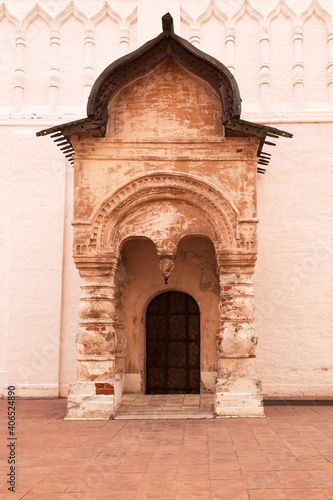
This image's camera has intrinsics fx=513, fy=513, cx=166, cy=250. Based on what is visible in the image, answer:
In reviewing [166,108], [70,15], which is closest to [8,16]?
[70,15]

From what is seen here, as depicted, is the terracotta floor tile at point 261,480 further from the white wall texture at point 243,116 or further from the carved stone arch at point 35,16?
the carved stone arch at point 35,16

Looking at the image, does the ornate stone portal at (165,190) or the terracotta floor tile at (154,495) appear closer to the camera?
the terracotta floor tile at (154,495)

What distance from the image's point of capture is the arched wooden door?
28.2 ft

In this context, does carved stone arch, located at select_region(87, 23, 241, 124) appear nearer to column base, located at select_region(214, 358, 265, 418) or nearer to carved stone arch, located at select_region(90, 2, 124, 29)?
carved stone arch, located at select_region(90, 2, 124, 29)

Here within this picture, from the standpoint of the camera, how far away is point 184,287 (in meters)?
8.59

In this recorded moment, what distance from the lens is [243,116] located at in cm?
894

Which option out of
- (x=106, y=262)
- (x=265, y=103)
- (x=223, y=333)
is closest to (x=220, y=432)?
(x=223, y=333)

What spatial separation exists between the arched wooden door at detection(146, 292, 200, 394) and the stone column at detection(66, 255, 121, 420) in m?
1.74

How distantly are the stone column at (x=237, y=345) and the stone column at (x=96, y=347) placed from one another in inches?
55.3

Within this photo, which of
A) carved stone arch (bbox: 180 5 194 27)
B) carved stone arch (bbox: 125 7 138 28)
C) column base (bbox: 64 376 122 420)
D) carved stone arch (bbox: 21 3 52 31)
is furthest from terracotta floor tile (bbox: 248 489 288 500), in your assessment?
carved stone arch (bbox: 21 3 52 31)

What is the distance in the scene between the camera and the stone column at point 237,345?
648 cm

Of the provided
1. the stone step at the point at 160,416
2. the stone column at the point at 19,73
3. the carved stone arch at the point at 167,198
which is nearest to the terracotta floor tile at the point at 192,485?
the stone step at the point at 160,416

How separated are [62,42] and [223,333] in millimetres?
6244

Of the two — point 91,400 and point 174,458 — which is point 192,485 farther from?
point 91,400
